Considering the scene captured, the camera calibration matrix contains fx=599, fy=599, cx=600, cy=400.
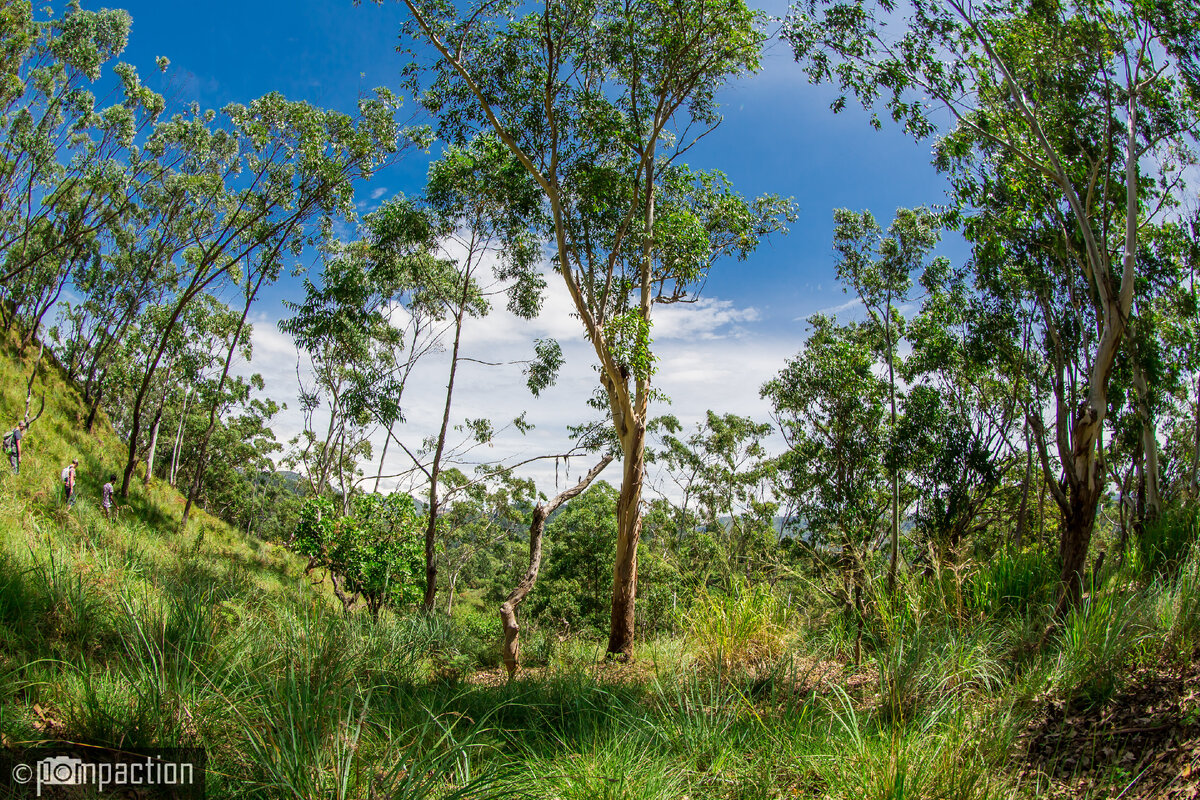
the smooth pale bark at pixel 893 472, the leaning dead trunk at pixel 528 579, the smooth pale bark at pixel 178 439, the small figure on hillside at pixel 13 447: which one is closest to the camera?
the leaning dead trunk at pixel 528 579

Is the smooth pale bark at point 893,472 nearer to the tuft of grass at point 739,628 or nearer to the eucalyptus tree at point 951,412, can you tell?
the eucalyptus tree at point 951,412

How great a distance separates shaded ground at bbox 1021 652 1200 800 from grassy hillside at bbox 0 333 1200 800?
12mm

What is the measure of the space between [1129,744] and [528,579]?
525 cm

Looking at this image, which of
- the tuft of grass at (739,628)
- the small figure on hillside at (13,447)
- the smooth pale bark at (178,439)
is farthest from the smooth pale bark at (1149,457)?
the smooth pale bark at (178,439)

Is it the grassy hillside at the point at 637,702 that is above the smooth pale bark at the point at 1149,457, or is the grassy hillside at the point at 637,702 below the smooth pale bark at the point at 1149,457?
below

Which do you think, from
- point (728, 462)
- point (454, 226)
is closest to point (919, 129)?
point (454, 226)

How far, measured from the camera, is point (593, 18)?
339 inches

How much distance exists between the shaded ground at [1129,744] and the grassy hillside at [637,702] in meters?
0.01

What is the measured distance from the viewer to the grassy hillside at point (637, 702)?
2.73m

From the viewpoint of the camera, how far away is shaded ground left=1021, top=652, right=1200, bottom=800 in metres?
2.84

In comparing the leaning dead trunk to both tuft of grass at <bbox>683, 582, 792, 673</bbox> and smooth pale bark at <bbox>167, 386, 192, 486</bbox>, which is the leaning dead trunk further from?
smooth pale bark at <bbox>167, 386, 192, 486</bbox>

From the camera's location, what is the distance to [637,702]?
4.20 metres

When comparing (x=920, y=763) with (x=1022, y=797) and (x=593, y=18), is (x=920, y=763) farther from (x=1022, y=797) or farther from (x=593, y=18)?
(x=593, y=18)

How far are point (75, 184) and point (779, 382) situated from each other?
2246 centimetres
